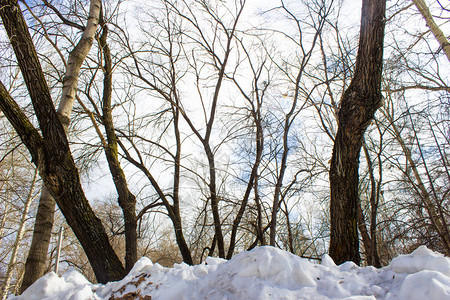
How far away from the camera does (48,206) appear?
11.3 feet

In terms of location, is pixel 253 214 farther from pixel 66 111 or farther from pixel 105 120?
pixel 66 111

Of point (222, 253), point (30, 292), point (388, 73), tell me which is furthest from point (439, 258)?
point (388, 73)

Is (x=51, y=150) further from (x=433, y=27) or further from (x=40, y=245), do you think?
(x=433, y=27)

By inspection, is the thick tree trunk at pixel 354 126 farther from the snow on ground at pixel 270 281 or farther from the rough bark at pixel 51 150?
the rough bark at pixel 51 150

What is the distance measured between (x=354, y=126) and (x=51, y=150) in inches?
120

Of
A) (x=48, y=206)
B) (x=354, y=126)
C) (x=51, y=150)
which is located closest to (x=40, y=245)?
(x=48, y=206)

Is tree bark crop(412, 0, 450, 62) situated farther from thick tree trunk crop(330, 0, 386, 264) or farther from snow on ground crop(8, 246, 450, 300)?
snow on ground crop(8, 246, 450, 300)

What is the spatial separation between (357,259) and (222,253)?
287cm

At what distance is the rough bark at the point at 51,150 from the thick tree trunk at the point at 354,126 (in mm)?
2362

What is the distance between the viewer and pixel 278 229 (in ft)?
20.0

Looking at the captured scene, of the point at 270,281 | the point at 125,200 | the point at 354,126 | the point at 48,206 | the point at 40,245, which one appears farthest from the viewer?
the point at 125,200

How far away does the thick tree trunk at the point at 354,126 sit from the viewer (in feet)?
9.17

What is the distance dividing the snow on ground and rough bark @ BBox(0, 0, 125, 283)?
1.58 m

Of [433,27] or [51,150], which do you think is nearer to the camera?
[51,150]
